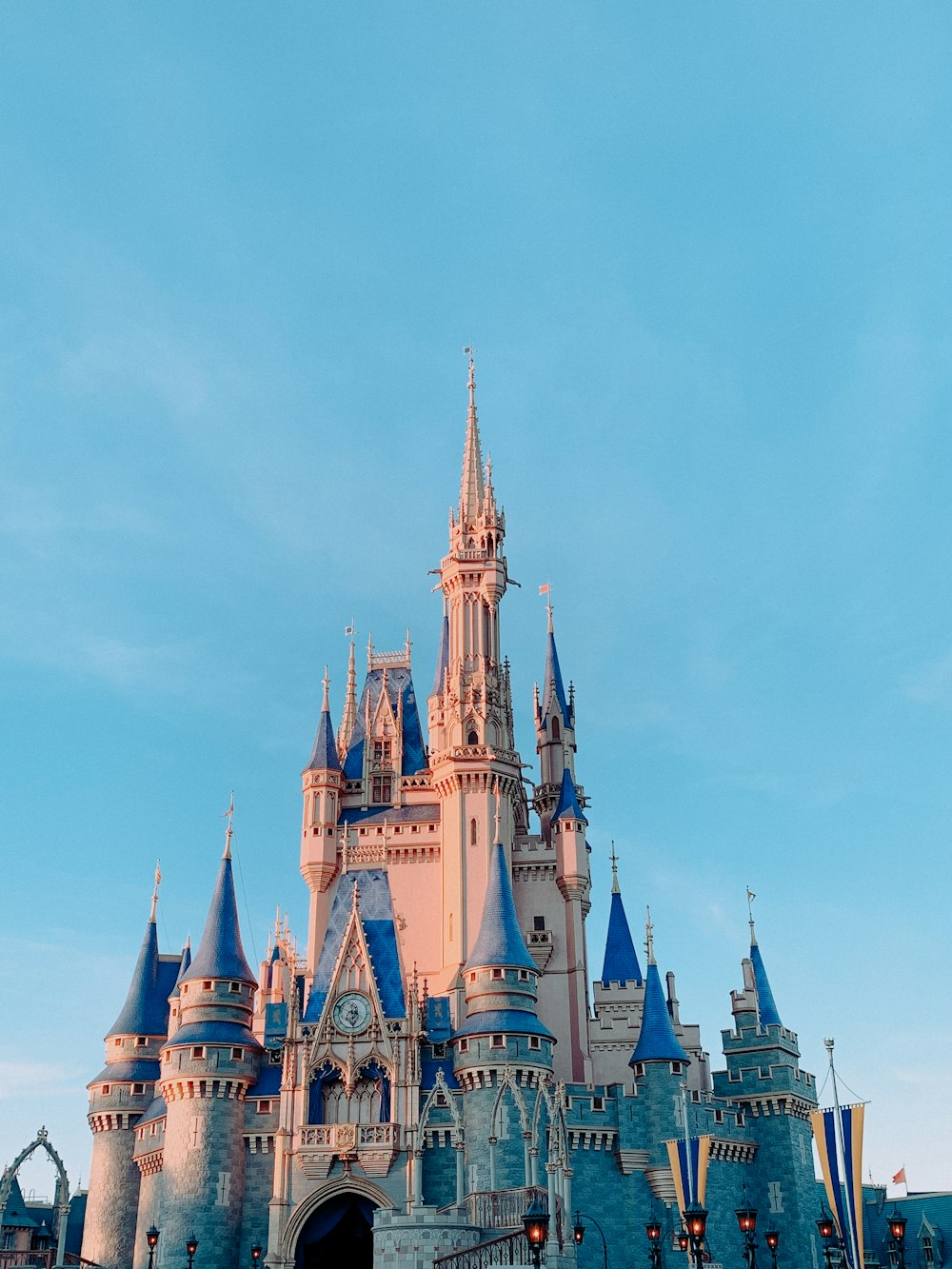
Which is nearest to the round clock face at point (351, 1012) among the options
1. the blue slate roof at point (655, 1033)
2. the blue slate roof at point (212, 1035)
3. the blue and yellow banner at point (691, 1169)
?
the blue slate roof at point (212, 1035)

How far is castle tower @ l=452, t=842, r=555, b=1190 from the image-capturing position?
45125 millimetres

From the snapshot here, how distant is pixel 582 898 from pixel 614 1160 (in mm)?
14464

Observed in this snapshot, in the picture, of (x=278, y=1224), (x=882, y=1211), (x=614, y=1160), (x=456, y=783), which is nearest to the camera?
(x=278, y=1224)

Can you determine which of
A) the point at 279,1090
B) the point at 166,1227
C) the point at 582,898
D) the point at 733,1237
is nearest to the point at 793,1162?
the point at 733,1237

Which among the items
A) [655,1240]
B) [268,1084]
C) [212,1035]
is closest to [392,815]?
[268,1084]

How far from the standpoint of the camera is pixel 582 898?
61.5 m

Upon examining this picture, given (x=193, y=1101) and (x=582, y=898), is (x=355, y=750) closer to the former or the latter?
(x=582, y=898)

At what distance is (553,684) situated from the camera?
70938 mm

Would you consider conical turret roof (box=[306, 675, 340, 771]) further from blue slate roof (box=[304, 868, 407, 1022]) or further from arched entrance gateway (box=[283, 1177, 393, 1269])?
arched entrance gateway (box=[283, 1177, 393, 1269])

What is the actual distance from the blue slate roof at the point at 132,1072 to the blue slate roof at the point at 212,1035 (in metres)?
6.37

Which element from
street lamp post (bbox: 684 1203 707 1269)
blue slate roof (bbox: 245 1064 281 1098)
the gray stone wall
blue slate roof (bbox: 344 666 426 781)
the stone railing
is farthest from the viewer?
blue slate roof (bbox: 344 666 426 781)

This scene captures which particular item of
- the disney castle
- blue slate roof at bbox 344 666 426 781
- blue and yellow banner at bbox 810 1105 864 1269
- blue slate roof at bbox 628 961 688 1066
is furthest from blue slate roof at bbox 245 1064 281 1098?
blue and yellow banner at bbox 810 1105 864 1269

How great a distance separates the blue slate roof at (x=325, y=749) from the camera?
209ft

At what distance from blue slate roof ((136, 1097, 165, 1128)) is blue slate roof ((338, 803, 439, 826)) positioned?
49.8ft
